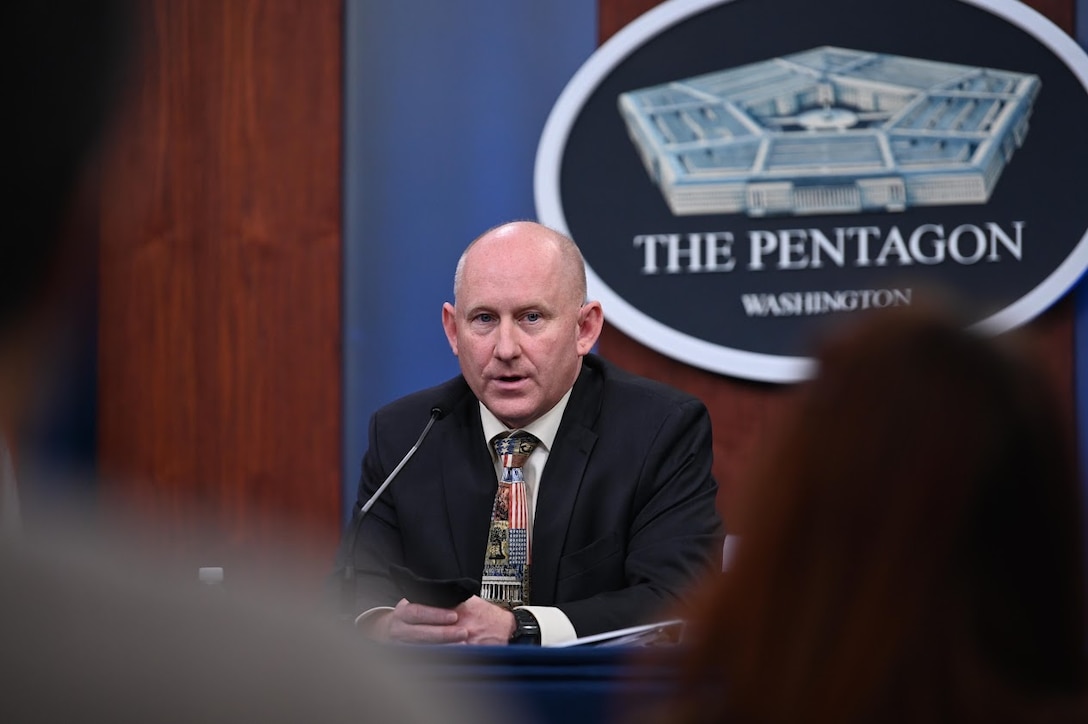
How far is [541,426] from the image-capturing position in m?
2.67

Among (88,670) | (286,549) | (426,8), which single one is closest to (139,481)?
(286,549)

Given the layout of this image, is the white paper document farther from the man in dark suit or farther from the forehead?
the forehead

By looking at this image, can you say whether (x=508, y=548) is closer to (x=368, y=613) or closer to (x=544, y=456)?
(x=544, y=456)

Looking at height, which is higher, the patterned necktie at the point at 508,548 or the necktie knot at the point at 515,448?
the necktie knot at the point at 515,448

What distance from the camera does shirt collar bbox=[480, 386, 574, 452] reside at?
105 inches

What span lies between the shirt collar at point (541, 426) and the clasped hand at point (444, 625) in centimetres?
64

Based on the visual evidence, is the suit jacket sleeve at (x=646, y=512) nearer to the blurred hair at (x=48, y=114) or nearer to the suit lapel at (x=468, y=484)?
the suit lapel at (x=468, y=484)

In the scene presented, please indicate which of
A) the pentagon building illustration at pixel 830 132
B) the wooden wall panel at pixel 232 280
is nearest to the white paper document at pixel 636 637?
the pentagon building illustration at pixel 830 132

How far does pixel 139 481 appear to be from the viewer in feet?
12.2

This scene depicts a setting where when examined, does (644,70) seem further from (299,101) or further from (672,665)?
(672,665)

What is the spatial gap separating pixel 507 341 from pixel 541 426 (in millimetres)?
187

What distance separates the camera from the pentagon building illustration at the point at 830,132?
3.29m

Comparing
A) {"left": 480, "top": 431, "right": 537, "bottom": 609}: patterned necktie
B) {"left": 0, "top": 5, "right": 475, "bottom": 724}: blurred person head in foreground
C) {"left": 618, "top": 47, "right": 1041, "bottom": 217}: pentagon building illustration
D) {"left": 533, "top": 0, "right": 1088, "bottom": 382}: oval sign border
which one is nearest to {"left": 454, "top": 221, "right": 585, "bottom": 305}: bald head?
{"left": 480, "top": 431, "right": 537, "bottom": 609}: patterned necktie

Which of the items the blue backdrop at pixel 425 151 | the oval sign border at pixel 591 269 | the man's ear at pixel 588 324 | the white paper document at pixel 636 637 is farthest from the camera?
the blue backdrop at pixel 425 151
